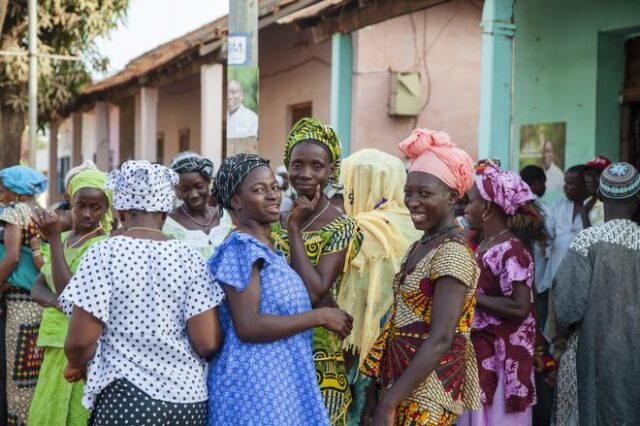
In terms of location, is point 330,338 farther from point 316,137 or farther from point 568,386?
point 568,386

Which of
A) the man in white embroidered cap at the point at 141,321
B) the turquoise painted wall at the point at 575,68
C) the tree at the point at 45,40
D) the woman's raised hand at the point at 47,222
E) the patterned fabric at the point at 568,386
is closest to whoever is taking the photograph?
the man in white embroidered cap at the point at 141,321

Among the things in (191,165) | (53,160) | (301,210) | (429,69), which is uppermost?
(429,69)

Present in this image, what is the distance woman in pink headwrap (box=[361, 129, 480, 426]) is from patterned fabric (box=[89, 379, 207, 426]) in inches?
28.8

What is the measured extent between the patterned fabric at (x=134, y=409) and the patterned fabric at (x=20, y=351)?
2.55 meters

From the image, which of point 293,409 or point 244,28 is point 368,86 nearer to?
point 244,28

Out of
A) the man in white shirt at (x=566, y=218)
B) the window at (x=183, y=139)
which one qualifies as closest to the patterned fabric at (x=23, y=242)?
the man in white shirt at (x=566, y=218)

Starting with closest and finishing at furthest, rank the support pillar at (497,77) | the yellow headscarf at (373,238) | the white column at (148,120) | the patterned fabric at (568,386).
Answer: the yellow headscarf at (373,238) → the patterned fabric at (568,386) → the support pillar at (497,77) → the white column at (148,120)

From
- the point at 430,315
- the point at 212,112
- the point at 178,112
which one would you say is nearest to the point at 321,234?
the point at 430,315

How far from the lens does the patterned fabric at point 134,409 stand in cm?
326

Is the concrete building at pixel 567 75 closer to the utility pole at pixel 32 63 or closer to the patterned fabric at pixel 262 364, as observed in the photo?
the patterned fabric at pixel 262 364

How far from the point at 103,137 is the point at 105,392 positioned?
68.8ft

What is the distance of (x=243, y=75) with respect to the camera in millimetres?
5637

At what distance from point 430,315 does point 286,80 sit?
36.8 ft

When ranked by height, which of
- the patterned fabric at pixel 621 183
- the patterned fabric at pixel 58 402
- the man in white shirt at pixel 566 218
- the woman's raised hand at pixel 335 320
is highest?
the patterned fabric at pixel 621 183
